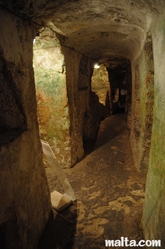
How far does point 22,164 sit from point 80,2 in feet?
5.62

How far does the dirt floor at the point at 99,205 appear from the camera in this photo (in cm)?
221

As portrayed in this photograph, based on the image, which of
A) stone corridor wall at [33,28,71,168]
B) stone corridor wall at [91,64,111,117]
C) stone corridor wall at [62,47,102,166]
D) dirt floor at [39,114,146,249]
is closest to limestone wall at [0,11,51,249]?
dirt floor at [39,114,146,249]

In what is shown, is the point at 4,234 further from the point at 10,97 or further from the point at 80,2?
the point at 80,2

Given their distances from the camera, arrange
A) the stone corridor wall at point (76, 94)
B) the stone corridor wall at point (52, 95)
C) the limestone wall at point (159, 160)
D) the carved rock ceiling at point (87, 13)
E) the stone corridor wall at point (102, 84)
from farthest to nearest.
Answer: the stone corridor wall at point (102, 84), the stone corridor wall at point (76, 94), the stone corridor wall at point (52, 95), the carved rock ceiling at point (87, 13), the limestone wall at point (159, 160)

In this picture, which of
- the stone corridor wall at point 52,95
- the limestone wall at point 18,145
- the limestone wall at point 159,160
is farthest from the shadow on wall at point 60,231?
the stone corridor wall at point 52,95

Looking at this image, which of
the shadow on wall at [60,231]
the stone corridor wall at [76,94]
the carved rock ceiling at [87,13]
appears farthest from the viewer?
the stone corridor wall at [76,94]

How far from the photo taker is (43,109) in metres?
3.69

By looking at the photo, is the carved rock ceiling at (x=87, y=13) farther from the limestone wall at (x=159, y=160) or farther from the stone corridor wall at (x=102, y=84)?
the stone corridor wall at (x=102, y=84)

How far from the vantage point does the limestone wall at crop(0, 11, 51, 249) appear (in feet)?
5.23

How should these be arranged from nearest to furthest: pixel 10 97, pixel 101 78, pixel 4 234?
pixel 4 234 → pixel 10 97 → pixel 101 78

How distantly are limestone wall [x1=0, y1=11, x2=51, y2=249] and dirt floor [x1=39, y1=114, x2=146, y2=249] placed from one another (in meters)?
0.35

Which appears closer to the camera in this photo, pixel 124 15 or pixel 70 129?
pixel 124 15

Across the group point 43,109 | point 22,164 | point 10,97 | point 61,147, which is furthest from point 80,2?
point 61,147

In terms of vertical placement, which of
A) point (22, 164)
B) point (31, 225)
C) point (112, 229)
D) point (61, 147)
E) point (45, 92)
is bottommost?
point (112, 229)
